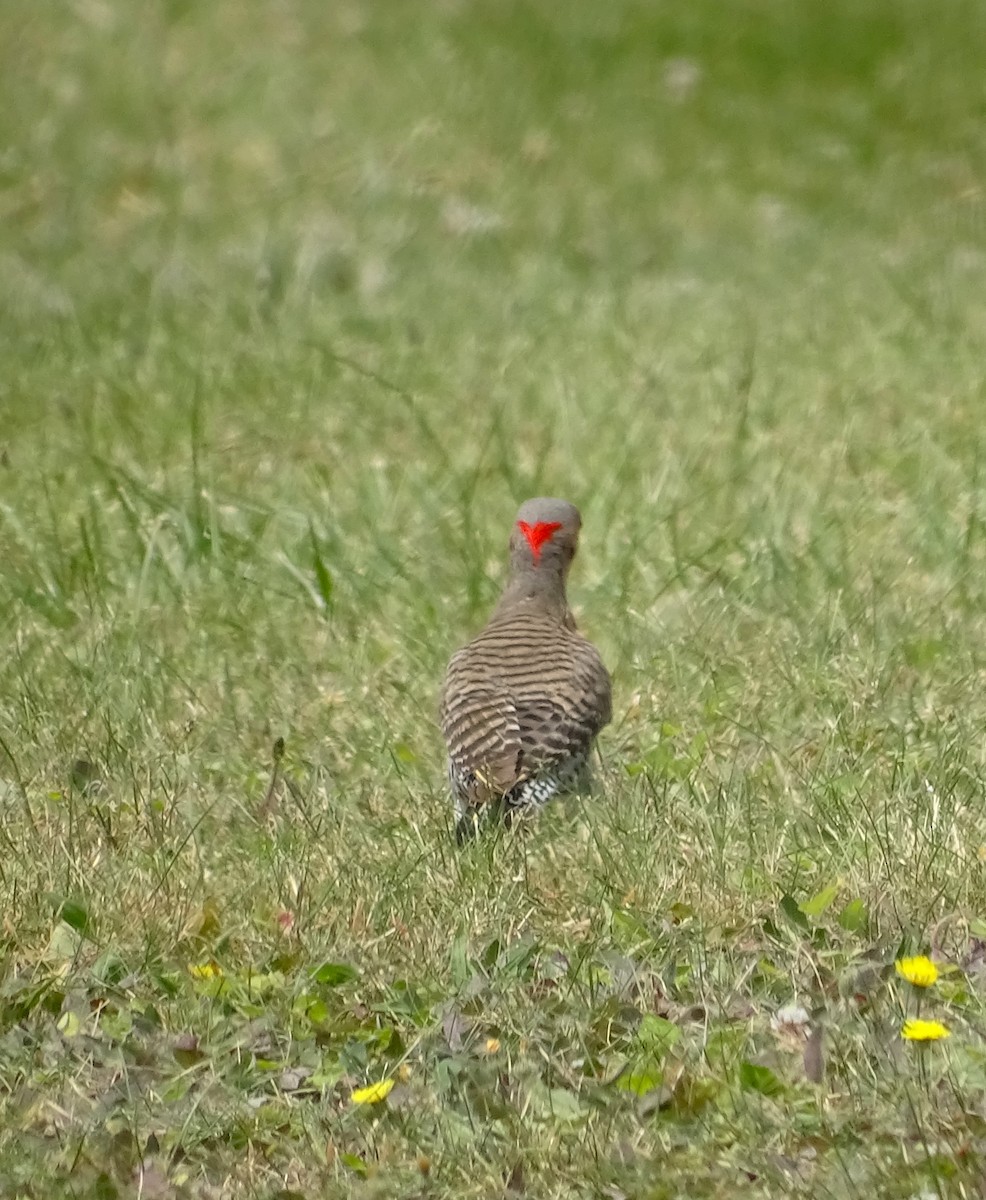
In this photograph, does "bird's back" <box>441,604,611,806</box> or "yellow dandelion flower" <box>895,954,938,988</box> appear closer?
"yellow dandelion flower" <box>895,954,938,988</box>

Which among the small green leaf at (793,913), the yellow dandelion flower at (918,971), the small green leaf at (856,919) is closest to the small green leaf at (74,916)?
the small green leaf at (793,913)

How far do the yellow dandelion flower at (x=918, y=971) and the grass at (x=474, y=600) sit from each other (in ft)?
0.18

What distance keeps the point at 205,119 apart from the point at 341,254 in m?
2.24

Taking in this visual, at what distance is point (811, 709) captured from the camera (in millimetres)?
5758

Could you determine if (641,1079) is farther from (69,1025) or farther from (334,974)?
(69,1025)

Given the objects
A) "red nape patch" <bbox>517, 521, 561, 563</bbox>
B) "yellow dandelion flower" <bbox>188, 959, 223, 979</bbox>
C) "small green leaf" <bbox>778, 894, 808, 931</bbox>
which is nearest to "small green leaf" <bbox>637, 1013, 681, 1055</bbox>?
"small green leaf" <bbox>778, 894, 808, 931</bbox>

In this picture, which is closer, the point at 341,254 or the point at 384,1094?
the point at 384,1094

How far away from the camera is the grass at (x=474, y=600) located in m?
3.83

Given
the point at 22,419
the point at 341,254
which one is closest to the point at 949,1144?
the point at 22,419

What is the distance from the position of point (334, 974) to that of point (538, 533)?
5.97 ft

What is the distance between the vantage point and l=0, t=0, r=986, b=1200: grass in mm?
3832

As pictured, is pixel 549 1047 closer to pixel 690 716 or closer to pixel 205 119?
pixel 690 716

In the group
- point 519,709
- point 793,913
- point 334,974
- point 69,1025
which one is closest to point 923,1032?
point 793,913

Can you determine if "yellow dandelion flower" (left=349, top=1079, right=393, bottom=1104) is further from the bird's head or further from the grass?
the bird's head
